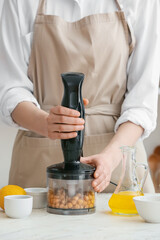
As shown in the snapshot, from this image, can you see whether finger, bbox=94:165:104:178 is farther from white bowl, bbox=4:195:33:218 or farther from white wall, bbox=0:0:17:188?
white wall, bbox=0:0:17:188

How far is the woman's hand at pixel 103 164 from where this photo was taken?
1166 millimetres

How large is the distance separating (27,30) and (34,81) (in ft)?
0.69

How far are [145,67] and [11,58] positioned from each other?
1.69ft

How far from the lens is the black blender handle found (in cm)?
109

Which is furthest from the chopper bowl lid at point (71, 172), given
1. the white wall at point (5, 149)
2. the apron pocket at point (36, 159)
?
the white wall at point (5, 149)

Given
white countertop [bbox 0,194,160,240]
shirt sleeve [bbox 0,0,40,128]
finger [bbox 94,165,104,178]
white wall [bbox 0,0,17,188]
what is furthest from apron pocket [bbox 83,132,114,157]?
white wall [bbox 0,0,17,188]

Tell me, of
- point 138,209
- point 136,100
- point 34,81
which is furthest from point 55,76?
point 138,209

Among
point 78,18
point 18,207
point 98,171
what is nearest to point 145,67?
point 78,18

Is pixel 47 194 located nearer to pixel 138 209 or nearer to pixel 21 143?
pixel 138 209

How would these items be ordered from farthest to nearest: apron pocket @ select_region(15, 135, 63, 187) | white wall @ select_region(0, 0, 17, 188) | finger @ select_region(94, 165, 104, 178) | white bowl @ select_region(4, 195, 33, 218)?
1. white wall @ select_region(0, 0, 17, 188)
2. apron pocket @ select_region(15, 135, 63, 187)
3. finger @ select_region(94, 165, 104, 178)
4. white bowl @ select_region(4, 195, 33, 218)

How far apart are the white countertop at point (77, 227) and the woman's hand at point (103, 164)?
87 millimetres

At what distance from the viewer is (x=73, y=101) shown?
1.10 meters

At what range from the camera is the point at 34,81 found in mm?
1676

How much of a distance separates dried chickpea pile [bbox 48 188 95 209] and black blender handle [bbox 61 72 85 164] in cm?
9
